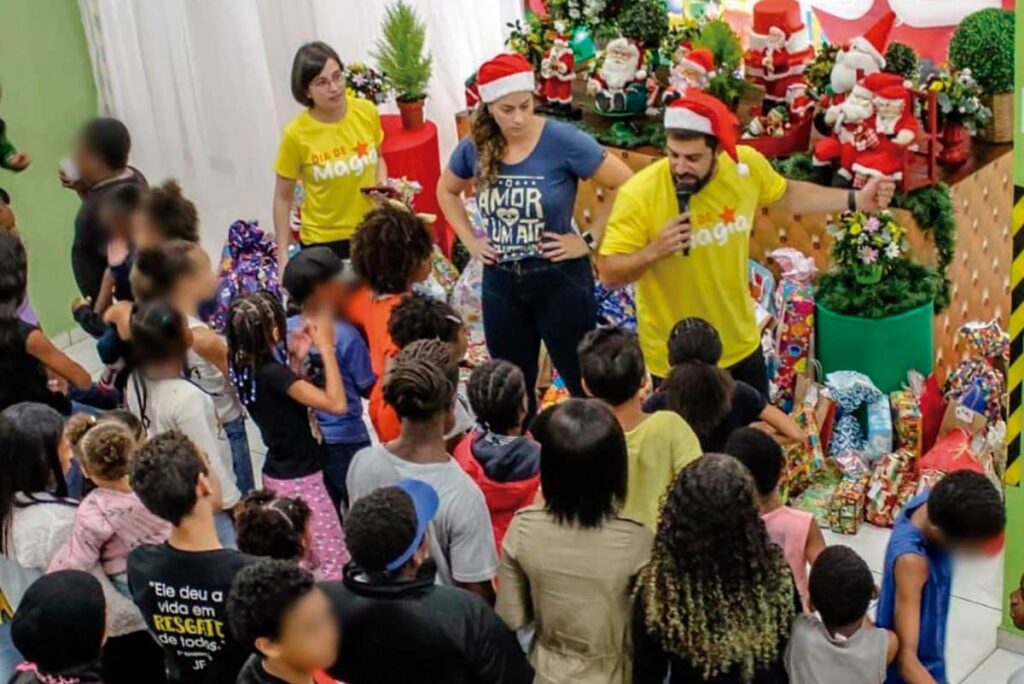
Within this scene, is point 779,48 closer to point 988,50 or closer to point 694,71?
point 694,71

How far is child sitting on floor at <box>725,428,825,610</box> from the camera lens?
3455 mm

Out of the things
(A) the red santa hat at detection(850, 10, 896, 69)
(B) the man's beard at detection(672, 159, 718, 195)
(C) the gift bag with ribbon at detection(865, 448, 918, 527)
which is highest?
(A) the red santa hat at detection(850, 10, 896, 69)

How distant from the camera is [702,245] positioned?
14.3 ft

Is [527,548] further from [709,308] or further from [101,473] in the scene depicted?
[709,308]

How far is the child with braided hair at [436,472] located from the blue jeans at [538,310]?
123 cm

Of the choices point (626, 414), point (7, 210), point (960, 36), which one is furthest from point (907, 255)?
point (7, 210)

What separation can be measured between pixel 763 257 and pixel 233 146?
296cm

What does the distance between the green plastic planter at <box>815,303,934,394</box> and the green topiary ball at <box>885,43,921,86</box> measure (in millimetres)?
945

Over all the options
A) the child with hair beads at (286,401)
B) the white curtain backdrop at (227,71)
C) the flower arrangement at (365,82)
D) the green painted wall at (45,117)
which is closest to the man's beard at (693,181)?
the child with hair beads at (286,401)

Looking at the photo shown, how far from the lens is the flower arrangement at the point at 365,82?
6.84m

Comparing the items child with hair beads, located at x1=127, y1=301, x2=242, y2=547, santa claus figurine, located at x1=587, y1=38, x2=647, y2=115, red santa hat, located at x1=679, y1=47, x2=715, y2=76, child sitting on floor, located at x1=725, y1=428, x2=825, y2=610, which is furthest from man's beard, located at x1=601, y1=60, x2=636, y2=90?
child sitting on floor, located at x1=725, y1=428, x2=825, y2=610

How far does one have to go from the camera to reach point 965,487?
10.9 feet

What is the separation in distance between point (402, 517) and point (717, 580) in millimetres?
639

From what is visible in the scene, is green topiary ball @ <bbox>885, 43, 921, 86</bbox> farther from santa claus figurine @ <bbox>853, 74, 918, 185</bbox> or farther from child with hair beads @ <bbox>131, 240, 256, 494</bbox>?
child with hair beads @ <bbox>131, 240, 256, 494</bbox>
